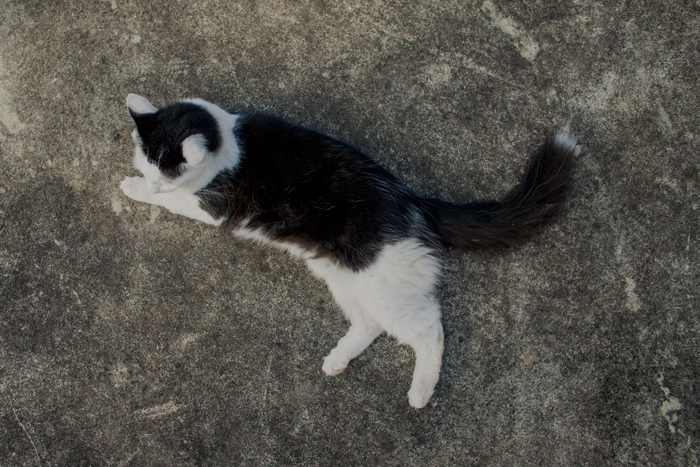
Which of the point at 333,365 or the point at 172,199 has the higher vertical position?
the point at 172,199

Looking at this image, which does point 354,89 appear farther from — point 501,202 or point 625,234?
point 625,234

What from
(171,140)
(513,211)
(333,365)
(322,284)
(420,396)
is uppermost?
(171,140)

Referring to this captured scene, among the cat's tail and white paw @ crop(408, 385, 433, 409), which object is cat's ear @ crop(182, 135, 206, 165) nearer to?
the cat's tail

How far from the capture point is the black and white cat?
172cm

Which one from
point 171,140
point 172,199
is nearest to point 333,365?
point 172,199

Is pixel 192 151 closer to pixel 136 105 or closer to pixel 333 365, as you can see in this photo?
pixel 136 105

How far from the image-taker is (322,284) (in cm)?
215

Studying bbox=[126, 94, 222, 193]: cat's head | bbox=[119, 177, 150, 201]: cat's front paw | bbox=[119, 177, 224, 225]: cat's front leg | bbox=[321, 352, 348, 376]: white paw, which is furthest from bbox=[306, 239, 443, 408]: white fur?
bbox=[119, 177, 150, 201]: cat's front paw

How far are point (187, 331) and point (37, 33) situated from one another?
1.93m

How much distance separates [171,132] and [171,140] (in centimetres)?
4

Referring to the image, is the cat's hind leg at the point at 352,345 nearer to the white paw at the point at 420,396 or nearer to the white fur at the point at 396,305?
the white fur at the point at 396,305

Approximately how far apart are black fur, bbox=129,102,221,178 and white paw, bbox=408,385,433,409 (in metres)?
1.50

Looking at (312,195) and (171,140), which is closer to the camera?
(171,140)

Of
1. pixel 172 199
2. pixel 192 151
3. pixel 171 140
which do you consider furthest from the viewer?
pixel 172 199
